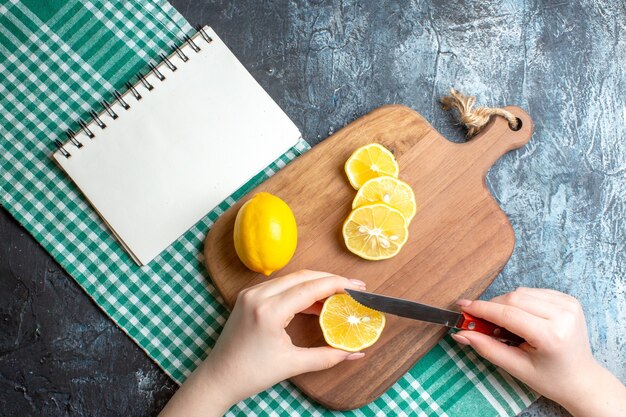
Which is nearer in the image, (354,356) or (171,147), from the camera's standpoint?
(354,356)

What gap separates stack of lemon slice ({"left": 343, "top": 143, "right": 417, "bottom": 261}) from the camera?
1.50 metres

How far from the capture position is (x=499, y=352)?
4.91 feet

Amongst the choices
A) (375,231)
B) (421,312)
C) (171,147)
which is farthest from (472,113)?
(171,147)

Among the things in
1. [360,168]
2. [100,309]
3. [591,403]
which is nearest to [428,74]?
[360,168]

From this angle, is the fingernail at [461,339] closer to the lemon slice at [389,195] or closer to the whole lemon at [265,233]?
the lemon slice at [389,195]

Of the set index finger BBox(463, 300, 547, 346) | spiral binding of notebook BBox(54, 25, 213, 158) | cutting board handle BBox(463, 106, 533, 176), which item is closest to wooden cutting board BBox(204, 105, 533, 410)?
cutting board handle BBox(463, 106, 533, 176)

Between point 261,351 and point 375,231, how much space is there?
380 millimetres

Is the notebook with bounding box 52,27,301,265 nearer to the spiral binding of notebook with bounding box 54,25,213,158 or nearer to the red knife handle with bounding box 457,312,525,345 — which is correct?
the spiral binding of notebook with bounding box 54,25,213,158

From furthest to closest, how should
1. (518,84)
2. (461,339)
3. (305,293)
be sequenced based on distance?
(518,84), (461,339), (305,293)

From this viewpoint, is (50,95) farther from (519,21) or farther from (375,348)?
(519,21)

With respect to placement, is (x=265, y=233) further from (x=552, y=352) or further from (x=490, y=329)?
(x=552, y=352)

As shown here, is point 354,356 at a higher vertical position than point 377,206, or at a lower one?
lower

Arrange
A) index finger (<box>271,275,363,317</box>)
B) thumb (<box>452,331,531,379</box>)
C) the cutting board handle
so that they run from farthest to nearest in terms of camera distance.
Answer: the cutting board handle → thumb (<box>452,331,531,379</box>) → index finger (<box>271,275,363,317</box>)

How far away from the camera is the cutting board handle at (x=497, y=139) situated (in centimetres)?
160
